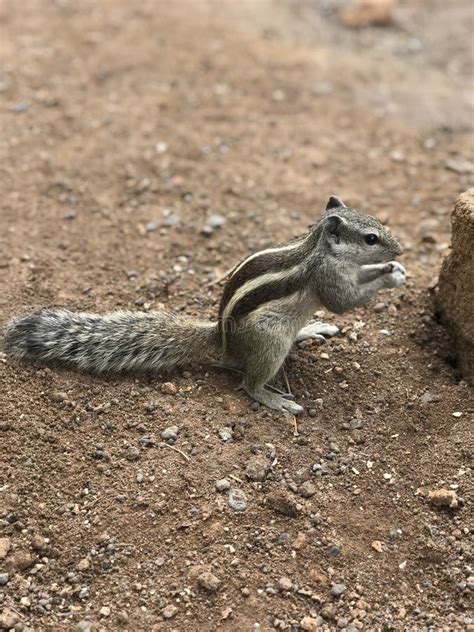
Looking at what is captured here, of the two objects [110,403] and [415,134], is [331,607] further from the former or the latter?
[415,134]

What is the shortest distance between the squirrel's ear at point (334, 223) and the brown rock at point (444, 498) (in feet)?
4.95

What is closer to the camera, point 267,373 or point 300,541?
point 300,541

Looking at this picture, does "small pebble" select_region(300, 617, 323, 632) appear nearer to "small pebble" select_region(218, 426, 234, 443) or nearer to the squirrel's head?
"small pebble" select_region(218, 426, 234, 443)

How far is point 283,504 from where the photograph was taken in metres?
3.83

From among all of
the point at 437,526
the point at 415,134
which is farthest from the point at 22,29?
the point at 437,526

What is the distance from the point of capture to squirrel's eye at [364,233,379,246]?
14.3 feet

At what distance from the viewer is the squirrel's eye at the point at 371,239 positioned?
436 centimetres

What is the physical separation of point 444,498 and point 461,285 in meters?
1.34

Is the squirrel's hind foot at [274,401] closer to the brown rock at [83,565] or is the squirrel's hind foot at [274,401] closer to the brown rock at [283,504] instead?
the brown rock at [283,504]

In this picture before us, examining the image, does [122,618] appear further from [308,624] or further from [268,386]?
[268,386]

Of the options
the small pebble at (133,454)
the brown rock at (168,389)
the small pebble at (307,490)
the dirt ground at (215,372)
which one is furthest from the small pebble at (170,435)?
the small pebble at (307,490)

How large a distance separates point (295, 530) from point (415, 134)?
4969 mm

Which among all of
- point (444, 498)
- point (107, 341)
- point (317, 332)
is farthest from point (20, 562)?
point (317, 332)

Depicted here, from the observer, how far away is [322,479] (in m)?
3.99
